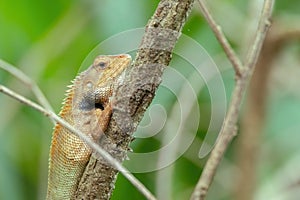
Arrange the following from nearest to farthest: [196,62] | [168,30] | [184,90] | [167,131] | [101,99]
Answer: [168,30]
[101,99]
[184,90]
[167,131]
[196,62]

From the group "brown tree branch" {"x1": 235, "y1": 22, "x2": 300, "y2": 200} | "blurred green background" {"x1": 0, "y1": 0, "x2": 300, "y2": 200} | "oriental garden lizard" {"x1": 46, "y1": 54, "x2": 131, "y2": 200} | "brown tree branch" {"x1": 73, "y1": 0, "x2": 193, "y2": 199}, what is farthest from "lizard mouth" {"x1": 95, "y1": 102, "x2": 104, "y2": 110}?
"brown tree branch" {"x1": 235, "y1": 22, "x2": 300, "y2": 200}

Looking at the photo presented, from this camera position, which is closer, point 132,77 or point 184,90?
point 132,77

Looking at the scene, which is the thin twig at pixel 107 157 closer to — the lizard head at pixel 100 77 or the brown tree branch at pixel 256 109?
the lizard head at pixel 100 77

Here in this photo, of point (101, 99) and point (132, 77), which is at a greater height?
point (132, 77)

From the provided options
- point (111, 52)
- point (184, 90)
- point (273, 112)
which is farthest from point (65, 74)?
point (273, 112)

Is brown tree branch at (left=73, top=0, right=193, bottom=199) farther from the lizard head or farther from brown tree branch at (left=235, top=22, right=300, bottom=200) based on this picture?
brown tree branch at (left=235, top=22, right=300, bottom=200)

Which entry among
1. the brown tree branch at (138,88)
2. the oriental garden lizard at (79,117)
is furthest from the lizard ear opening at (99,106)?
the brown tree branch at (138,88)

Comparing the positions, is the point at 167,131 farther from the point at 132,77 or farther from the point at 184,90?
the point at 132,77
